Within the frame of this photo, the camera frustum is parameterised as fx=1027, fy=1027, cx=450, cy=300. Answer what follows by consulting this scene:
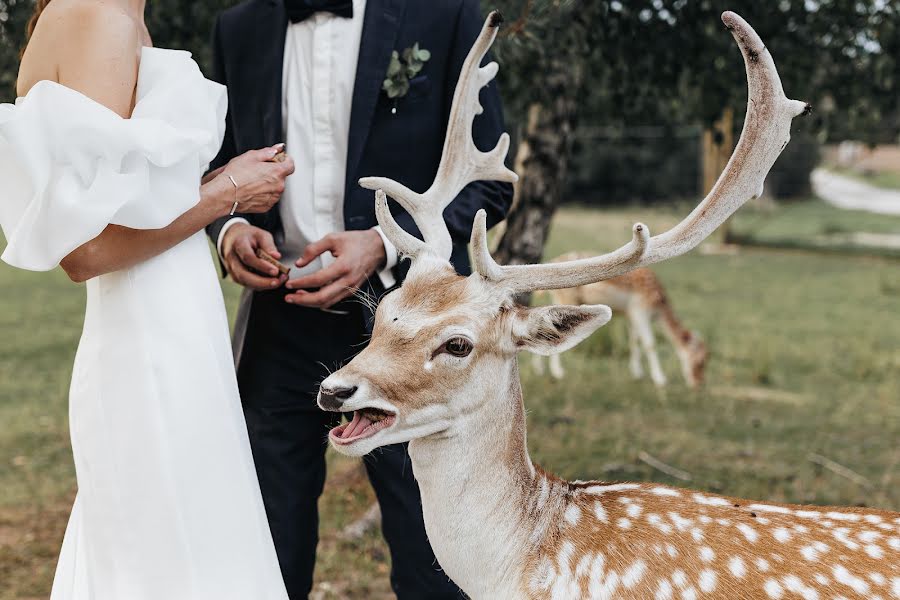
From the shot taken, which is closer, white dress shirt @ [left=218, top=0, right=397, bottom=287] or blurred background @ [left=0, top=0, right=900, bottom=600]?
white dress shirt @ [left=218, top=0, right=397, bottom=287]

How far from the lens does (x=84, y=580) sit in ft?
6.82

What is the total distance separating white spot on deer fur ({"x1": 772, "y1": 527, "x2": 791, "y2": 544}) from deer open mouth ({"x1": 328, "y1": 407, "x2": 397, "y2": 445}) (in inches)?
30.8

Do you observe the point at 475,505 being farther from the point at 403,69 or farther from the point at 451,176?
the point at 403,69

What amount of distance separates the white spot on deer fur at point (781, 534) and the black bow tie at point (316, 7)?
145 centimetres

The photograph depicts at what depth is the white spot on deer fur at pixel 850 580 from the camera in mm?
1923

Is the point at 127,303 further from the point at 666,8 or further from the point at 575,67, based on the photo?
the point at 666,8

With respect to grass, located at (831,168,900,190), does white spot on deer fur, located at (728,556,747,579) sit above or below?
above

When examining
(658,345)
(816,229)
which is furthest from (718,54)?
(816,229)

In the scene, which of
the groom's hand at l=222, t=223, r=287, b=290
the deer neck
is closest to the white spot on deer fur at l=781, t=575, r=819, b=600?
the deer neck

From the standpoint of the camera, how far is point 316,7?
2.36 metres

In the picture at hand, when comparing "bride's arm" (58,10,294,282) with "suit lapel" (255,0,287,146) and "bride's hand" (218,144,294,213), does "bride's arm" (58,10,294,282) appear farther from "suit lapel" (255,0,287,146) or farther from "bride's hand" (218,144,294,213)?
"suit lapel" (255,0,287,146)

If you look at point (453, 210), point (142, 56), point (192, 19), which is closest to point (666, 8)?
point (192, 19)

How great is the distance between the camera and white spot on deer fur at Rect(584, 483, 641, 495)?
222 cm

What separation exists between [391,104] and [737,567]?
4.09 feet
